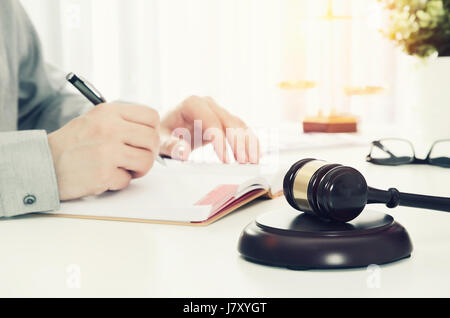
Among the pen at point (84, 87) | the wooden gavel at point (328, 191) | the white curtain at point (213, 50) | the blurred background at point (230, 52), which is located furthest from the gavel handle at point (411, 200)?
the white curtain at point (213, 50)

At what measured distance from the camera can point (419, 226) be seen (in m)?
0.60

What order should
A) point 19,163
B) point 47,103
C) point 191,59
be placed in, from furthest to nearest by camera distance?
point 191,59 < point 47,103 < point 19,163

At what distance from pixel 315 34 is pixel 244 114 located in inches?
23.9

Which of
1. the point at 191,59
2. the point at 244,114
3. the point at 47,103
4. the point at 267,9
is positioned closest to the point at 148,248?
the point at 47,103

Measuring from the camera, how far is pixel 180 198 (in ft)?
2.26

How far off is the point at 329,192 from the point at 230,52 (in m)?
2.24

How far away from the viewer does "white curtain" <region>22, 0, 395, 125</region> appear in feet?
7.16

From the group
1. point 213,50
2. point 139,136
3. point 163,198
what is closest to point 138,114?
point 139,136

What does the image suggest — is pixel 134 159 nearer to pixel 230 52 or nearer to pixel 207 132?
pixel 207 132

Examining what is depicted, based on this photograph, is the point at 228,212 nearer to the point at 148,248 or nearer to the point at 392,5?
the point at 148,248

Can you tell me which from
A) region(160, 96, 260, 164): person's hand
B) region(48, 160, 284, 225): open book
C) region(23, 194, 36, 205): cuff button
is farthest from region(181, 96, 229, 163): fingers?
region(23, 194, 36, 205): cuff button

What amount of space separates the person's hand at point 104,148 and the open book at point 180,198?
2 centimetres

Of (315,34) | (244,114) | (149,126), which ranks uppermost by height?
(315,34)

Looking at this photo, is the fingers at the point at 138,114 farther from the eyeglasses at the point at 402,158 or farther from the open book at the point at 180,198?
the eyeglasses at the point at 402,158
